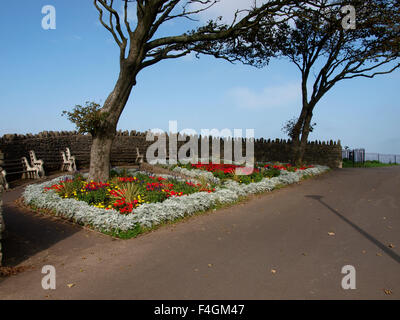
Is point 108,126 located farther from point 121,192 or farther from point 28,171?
point 28,171

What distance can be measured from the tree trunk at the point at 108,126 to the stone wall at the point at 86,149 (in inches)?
222

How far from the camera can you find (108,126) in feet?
37.2

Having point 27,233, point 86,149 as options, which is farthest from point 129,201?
point 86,149

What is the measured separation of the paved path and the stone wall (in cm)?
782

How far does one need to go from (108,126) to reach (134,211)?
15.0 ft

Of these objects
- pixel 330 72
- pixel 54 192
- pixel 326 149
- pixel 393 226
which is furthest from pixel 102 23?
pixel 326 149

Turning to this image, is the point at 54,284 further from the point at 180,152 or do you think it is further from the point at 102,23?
the point at 180,152

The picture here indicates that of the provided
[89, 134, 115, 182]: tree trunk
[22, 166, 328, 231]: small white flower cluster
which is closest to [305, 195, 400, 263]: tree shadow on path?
[22, 166, 328, 231]: small white flower cluster

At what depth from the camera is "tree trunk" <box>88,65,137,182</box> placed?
1138cm

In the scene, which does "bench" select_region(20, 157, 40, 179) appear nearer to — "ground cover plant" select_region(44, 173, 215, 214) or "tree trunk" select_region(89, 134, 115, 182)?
"ground cover plant" select_region(44, 173, 215, 214)

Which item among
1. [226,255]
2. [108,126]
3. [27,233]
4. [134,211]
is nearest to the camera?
[226,255]

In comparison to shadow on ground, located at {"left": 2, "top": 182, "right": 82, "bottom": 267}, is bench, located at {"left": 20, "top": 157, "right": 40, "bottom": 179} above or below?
above

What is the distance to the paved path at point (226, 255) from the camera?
15.5 feet

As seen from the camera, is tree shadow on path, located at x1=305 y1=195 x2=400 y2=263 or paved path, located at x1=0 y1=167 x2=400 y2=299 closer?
paved path, located at x1=0 y1=167 x2=400 y2=299
